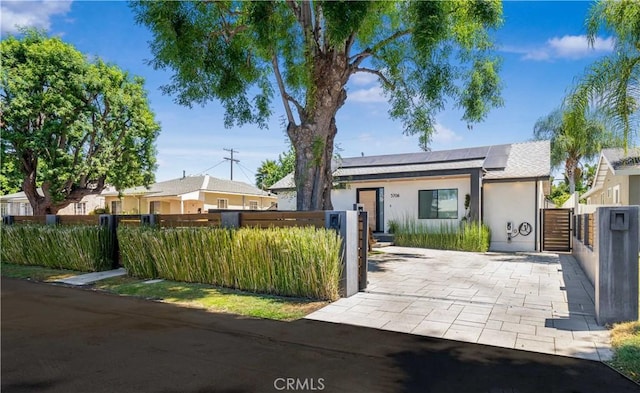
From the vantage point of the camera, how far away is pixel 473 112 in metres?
10.8

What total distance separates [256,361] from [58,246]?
899cm

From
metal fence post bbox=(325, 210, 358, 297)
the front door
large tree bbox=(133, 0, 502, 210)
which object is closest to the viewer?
metal fence post bbox=(325, 210, 358, 297)

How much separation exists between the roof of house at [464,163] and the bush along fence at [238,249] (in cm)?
718

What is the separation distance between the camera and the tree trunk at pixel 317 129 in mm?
9477

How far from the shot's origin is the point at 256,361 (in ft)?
12.6

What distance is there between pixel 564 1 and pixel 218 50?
8347mm

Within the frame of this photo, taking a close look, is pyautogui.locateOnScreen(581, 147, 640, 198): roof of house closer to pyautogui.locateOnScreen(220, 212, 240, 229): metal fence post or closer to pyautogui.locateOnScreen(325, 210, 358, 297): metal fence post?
pyautogui.locateOnScreen(325, 210, 358, 297): metal fence post

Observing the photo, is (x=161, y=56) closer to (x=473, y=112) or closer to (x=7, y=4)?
(x=7, y=4)

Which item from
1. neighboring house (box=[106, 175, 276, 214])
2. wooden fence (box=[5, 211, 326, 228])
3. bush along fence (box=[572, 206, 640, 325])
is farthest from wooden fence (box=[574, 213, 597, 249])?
neighboring house (box=[106, 175, 276, 214])

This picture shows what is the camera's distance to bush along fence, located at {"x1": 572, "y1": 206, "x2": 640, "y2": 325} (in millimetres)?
4773

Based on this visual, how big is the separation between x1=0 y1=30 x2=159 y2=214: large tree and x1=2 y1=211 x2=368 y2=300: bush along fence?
658cm

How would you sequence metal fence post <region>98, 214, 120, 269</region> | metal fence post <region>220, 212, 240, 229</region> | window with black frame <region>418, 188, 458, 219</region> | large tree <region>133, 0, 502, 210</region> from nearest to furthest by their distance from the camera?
metal fence post <region>220, 212, 240, 229</region>, large tree <region>133, 0, 502, 210</region>, metal fence post <region>98, 214, 120, 269</region>, window with black frame <region>418, 188, 458, 219</region>

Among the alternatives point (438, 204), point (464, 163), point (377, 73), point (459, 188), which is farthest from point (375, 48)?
point (438, 204)

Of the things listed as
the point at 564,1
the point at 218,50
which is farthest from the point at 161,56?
the point at 564,1
